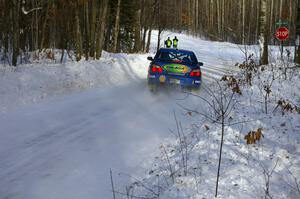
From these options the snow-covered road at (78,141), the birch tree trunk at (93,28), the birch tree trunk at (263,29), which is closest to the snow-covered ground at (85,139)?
the snow-covered road at (78,141)

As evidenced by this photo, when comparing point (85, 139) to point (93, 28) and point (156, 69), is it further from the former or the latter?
point (93, 28)

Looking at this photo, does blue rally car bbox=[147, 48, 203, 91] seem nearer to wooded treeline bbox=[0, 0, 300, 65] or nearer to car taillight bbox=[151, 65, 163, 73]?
car taillight bbox=[151, 65, 163, 73]

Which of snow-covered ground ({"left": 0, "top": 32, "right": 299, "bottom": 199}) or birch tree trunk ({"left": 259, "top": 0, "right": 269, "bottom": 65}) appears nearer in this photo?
snow-covered ground ({"left": 0, "top": 32, "right": 299, "bottom": 199})

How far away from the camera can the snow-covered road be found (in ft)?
14.7

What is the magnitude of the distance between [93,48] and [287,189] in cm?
1697

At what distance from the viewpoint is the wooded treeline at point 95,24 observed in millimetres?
17994

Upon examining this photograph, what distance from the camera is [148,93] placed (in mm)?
11281

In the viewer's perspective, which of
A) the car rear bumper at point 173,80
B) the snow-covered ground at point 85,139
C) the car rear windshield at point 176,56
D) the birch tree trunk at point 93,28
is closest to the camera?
the snow-covered ground at point 85,139

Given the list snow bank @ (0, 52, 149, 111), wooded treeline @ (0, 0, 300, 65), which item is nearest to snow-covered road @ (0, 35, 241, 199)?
snow bank @ (0, 52, 149, 111)

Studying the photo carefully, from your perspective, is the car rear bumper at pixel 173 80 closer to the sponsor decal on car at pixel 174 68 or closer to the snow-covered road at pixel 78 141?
the sponsor decal on car at pixel 174 68

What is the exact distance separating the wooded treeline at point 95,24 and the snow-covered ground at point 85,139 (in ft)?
14.7

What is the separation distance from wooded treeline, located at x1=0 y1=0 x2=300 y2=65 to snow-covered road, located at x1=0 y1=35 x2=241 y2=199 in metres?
5.05

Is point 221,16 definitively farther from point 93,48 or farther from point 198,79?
point 198,79

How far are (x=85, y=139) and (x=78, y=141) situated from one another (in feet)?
0.55
